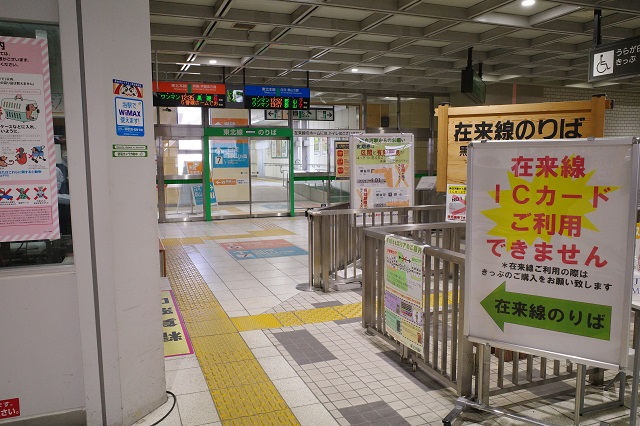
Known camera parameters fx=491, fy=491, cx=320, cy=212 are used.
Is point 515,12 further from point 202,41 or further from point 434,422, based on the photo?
point 434,422

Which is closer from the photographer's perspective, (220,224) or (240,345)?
(240,345)

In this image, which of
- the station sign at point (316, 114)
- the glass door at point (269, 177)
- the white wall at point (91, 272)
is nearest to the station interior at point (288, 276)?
the white wall at point (91, 272)

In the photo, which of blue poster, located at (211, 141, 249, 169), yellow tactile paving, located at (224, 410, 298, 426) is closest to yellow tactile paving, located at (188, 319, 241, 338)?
yellow tactile paving, located at (224, 410, 298, 426)

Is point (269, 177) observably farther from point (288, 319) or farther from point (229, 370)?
point (229, 370)

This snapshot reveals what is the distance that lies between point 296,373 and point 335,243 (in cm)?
270

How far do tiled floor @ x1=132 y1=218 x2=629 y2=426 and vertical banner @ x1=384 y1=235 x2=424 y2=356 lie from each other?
1.03 feet

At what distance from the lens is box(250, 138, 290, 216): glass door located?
46.3 ft

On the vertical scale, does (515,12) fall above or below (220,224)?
above

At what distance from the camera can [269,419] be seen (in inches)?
124

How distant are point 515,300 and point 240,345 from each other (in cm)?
254

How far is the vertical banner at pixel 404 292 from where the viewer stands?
11.8 ft

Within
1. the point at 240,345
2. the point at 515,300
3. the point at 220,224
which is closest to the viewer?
the point at 515,300

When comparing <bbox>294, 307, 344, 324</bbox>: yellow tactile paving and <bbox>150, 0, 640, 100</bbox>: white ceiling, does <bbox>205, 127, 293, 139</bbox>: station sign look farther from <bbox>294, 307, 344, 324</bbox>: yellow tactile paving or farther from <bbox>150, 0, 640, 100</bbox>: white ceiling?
<bbox>294, 307, 344, 324</bbox>: yellow tactile paving

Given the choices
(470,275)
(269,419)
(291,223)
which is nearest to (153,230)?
(269,419)
